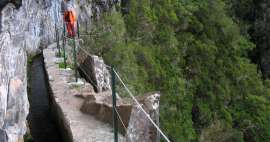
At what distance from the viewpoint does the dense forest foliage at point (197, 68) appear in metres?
25.0

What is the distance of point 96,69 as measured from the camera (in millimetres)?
10164

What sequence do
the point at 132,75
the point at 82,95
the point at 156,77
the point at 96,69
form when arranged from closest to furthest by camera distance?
the point at 82,95
the point at 96,69
the point at 132,75
the point at 156,77

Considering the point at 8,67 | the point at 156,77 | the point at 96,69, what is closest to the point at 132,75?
the point at 156,77

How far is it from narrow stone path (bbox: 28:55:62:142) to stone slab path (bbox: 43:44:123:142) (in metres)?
0.59

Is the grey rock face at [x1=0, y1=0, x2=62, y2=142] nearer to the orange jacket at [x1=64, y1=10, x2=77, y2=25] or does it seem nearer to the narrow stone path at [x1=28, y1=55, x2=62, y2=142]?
the narrow stone path at [x1=28, y1=55, x2=62, y2=142]

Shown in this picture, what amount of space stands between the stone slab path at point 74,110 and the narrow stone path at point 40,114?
0.59 metres

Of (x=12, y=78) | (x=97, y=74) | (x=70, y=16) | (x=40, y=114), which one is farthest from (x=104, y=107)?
(x=70, y=16)

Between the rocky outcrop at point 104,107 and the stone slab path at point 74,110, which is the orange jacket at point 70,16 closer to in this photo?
the stone slab path at point 74,110

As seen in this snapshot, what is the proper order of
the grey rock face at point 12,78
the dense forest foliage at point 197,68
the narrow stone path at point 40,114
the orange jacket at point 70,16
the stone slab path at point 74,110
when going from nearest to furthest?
1. the grey rock face at point 12,78
2. the stone slab path at point 74,110
3. the narrow stone path at point 40,114
4. the orange jacket at point 70,16
5. the dense forest foliage at point 197,68

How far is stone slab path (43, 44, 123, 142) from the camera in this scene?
7504 mm

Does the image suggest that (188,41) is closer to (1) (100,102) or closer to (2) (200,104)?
(2) (200,104)

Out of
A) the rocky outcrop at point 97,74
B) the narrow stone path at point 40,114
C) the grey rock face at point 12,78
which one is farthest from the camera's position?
the rocky outcrop at point 97,74

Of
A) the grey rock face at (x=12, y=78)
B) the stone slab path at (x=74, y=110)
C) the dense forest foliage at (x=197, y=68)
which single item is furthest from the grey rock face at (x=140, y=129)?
the dense forest foliage at (x=197, y=68)

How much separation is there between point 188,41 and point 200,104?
4.28 meters
